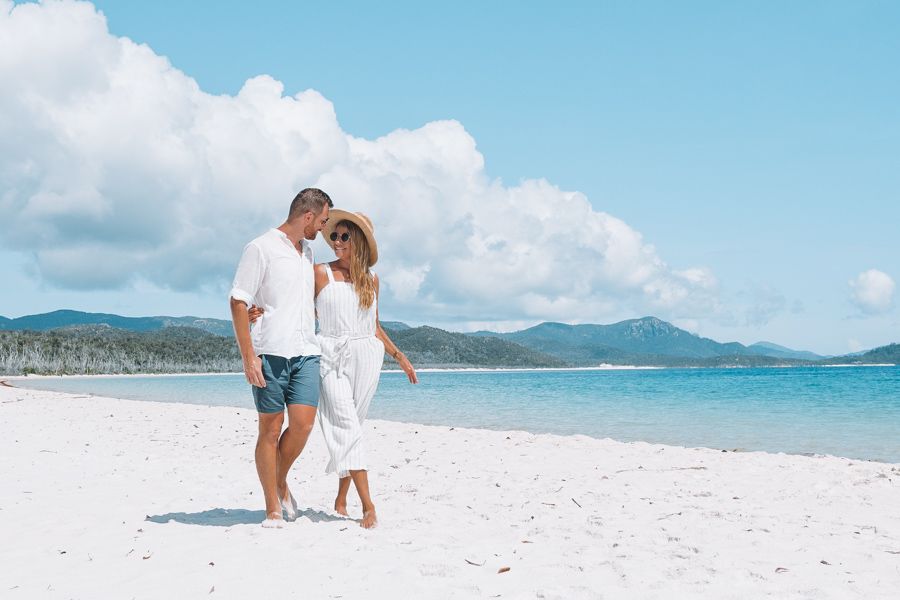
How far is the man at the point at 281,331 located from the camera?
4996 mm

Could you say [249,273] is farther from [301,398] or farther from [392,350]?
[392,350]

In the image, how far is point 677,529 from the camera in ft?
18.0

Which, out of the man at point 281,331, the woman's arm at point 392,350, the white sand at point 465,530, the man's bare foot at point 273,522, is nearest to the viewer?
the white sand at point 465,530

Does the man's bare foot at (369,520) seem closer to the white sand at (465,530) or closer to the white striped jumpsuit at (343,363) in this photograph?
the white sand at (465,530)

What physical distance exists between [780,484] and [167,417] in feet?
49.6

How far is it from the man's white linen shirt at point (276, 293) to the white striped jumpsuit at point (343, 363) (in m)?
0.22

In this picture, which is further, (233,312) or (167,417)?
(167,417)

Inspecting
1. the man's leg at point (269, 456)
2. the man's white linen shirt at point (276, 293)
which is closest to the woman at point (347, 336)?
the man's white linen shirt at point (276, 293)

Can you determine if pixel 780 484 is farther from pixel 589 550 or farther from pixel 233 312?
pixel 233 312

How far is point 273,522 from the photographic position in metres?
5.28

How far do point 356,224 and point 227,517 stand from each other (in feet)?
8.69

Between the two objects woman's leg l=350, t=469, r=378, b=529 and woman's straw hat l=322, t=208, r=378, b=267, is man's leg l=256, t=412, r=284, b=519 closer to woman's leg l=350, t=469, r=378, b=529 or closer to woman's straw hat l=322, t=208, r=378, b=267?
woman's leg l=350, t=469, r=378, b=529

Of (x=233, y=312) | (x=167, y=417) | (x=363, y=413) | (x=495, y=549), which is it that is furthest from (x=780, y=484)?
(x=167, y=417)

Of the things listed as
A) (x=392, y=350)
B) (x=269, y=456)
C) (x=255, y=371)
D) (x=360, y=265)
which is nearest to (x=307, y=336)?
(x=255, y=371)
